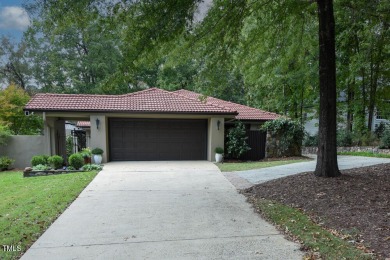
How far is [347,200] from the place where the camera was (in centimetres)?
520

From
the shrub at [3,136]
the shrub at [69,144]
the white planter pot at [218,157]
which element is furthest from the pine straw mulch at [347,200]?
the shrub at [69,144]

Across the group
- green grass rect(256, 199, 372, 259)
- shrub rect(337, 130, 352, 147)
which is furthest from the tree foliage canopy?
shrub rect(337, 130, 352, 147)

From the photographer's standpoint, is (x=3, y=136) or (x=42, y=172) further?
(x=3, y=136)

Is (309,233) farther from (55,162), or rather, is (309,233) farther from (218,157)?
(55,162)

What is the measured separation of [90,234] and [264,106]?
20.2m

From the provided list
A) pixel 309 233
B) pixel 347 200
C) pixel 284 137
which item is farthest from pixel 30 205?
pixel 284 137

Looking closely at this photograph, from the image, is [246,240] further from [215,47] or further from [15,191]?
[15,191]

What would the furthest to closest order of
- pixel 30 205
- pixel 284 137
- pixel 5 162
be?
1. pixel 284 137
2. pixel 5 162
3. pixel 30 205

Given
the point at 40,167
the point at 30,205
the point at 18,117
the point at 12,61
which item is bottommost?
the point at 40,167

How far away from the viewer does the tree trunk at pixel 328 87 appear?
262 inches

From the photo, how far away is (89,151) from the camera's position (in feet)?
42.1

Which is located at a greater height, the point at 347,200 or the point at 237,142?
the point at 237,142

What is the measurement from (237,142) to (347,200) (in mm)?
8637

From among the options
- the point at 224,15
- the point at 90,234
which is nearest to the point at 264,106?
the point at 224,15
